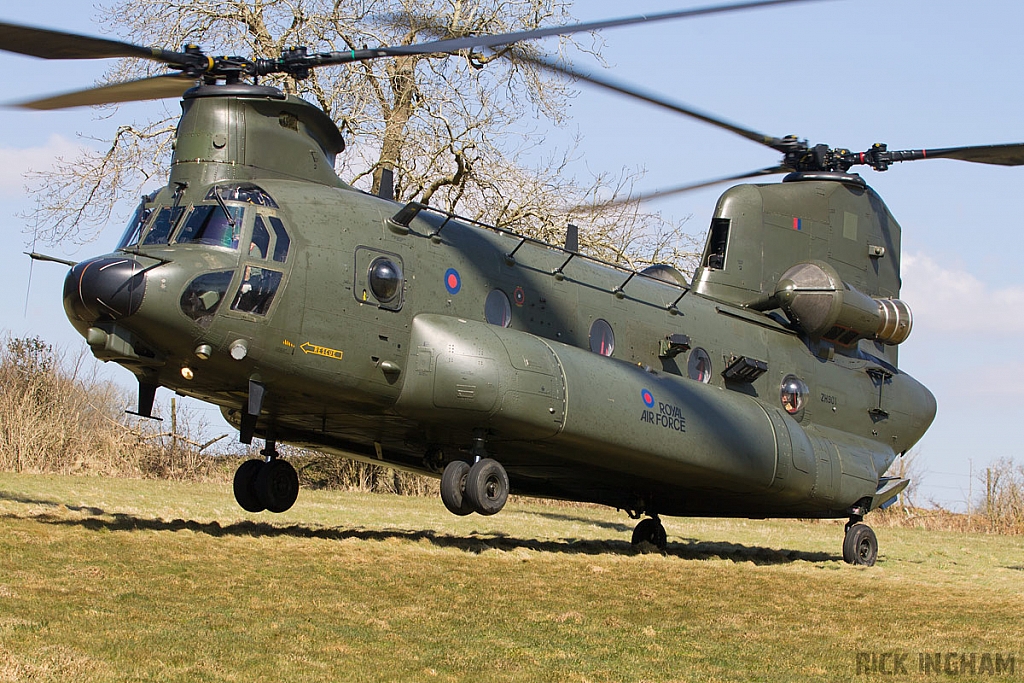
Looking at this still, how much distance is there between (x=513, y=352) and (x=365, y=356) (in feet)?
5.70

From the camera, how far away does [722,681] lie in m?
8.80

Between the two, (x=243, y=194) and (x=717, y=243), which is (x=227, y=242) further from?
(x=717, y=243)

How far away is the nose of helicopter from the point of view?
12.5m

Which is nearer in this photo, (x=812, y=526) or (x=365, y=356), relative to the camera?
(x=365, y=356)

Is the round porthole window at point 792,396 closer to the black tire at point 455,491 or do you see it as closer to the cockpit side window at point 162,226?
the black tire at point 455,491

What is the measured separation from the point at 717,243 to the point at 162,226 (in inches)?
382

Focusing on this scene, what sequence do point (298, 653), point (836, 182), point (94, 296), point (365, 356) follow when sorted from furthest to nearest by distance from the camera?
point (836, 182), point (365, 356), point (94, 296), point (298, 653)

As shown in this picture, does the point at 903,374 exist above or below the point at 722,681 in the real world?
above

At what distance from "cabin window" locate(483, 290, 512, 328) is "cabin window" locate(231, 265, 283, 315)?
113 inches

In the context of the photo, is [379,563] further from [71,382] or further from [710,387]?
[71,382]

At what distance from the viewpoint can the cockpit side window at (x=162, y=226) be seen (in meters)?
13.3

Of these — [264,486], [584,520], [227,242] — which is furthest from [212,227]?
[584,520]

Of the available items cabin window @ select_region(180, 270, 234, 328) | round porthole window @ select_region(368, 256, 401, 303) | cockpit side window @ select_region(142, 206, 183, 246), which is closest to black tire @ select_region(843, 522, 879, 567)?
round porthole window @ select_region(368, 256, 401, 303)

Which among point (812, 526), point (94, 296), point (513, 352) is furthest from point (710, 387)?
point (812, 526)
